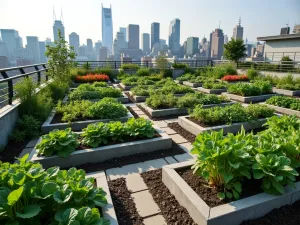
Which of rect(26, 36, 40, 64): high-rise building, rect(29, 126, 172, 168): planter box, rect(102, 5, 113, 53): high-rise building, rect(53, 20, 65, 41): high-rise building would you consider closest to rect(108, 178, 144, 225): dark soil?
rect(29, 126, 172, 168): planter box

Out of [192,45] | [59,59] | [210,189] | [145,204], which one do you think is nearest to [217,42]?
[192,45]

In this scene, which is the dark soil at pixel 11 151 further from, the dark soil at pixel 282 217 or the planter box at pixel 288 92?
the planter box at pixel 288 92

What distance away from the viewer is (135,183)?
2738mm

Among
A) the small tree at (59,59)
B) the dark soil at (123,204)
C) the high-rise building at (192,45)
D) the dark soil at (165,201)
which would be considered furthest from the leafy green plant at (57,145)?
the high-rise building at (192,45)

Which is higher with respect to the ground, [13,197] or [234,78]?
[234,78]

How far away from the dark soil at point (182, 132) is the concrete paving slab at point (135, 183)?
1651 mm

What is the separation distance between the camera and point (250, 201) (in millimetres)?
1990

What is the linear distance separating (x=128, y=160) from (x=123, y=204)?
1.06 m

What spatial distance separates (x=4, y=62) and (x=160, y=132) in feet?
32.8

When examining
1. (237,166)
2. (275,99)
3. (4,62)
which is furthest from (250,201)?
(4,62)

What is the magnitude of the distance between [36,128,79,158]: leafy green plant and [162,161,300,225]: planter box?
175 cm

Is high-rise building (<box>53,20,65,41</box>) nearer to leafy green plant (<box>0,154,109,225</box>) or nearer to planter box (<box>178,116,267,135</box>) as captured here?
planter box (<box>178,116,267,135</box>)

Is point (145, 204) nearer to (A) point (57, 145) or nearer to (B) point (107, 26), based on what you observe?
(A) point (57, 145)

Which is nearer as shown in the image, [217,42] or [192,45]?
[192,45]
